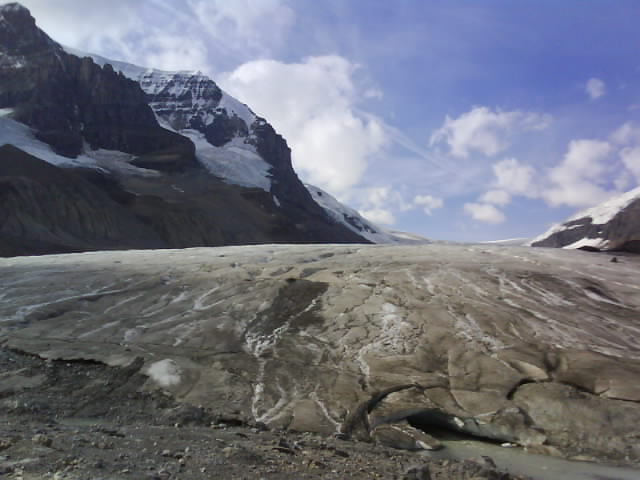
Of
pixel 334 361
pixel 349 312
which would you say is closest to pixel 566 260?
pixel 349 312

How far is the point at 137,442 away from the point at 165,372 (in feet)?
13.4

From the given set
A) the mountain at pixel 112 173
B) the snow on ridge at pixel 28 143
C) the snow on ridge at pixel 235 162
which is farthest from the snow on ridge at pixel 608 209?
the snow on ridge at pixel 28 143

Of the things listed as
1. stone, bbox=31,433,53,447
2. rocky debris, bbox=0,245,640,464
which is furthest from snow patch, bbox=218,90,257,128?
stone, bbox=31,433,53,447

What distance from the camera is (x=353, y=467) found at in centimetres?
735

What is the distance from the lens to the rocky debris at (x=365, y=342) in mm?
10031

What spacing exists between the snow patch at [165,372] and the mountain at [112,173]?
50.0 metres

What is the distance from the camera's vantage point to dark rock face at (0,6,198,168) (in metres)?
101

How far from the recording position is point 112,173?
9656 centimetres

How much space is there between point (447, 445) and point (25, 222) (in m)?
67.1

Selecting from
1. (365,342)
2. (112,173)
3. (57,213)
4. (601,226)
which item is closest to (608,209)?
(601,226)

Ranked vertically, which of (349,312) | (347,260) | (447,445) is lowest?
(447,445)

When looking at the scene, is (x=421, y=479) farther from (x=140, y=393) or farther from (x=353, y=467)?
(x=140, y=393)

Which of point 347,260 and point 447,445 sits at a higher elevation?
point 347,260

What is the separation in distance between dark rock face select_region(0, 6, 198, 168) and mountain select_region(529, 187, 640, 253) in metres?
98.7
